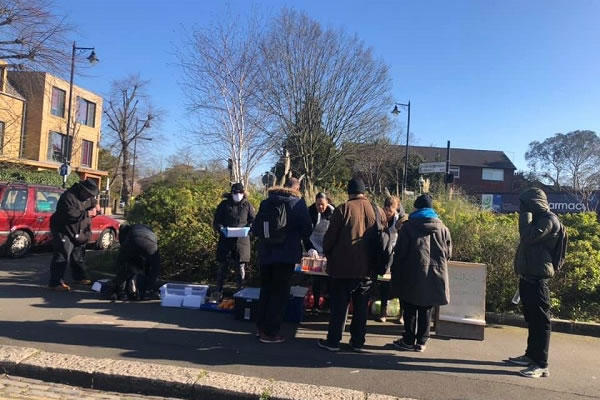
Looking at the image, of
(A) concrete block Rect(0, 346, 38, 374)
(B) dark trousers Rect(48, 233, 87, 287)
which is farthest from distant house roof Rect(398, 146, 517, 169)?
(A) concrete block Rect(0, 346, 38, 374)

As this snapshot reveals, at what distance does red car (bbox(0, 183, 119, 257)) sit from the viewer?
10.4 metres

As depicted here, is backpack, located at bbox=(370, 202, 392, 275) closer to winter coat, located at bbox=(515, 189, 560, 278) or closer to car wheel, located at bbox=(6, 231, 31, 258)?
winter coat, located at bbox=(515, 189, 560, 278)

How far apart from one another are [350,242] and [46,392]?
3.22 m

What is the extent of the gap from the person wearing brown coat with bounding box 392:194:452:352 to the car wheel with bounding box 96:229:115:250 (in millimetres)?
9496

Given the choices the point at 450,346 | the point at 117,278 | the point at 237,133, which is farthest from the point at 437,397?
the point at 237,133

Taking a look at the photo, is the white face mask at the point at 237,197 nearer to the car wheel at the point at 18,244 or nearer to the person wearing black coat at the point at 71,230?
the person wearing black coat at the point at 71,230

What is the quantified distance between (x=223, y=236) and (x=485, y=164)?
56.7 metres

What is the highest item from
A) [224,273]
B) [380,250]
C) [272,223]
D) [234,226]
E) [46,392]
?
[272,223]

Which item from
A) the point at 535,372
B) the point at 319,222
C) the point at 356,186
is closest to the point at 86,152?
the point at 319,222

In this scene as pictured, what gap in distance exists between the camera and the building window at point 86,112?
40.9 meters

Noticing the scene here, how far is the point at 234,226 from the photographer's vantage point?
283 inches

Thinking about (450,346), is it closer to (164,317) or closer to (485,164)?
(164,317)

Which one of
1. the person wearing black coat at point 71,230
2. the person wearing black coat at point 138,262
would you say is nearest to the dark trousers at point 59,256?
the person wearing black coat at point 71,230

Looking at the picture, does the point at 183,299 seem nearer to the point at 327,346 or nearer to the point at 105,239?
the point at 327,346
